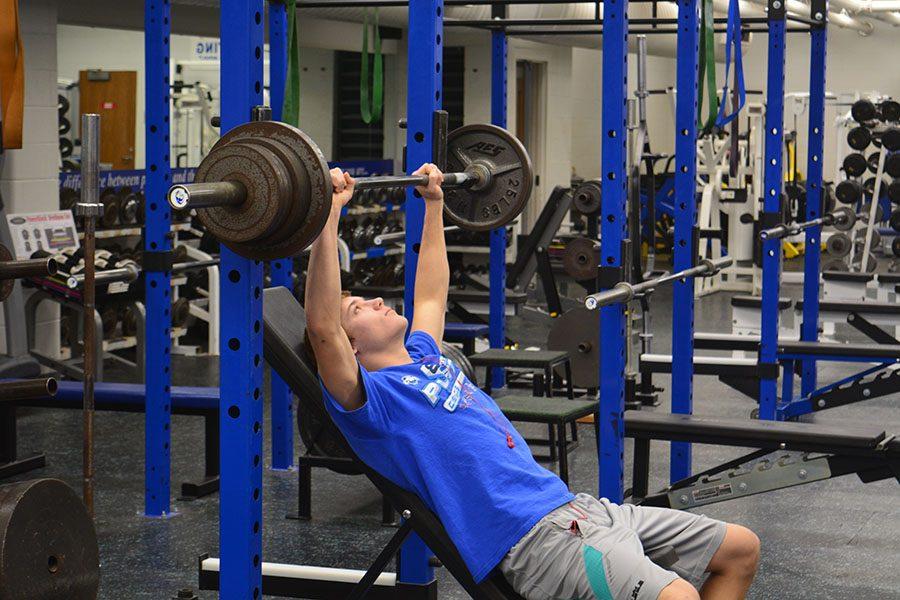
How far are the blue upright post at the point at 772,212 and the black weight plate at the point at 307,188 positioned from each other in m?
3.21

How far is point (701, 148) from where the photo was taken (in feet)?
33.5

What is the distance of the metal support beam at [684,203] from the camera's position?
3.87m

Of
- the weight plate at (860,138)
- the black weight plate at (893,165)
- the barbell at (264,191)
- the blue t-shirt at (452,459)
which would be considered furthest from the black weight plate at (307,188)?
Result: the weight plate at (860,138)

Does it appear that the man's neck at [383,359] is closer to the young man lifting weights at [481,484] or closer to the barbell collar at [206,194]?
the young man lifting weights at [481,484]

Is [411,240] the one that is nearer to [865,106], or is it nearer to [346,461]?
[346,461]

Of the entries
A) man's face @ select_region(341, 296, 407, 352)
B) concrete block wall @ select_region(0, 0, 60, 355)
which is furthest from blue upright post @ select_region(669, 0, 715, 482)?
concrete block wall @ select_region(0, 0, 60, 355)

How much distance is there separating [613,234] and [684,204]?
952 millimetres

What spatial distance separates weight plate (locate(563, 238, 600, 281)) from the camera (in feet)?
21.0

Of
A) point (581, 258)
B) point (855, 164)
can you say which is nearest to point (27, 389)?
point (581, 258)

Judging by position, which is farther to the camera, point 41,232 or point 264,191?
point 41,232

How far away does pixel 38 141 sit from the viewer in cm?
617

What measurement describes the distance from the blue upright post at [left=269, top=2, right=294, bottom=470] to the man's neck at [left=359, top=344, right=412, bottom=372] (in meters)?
1.32

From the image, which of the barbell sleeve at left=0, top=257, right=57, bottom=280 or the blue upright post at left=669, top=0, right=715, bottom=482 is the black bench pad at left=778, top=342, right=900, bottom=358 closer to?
the blue upright post at left=669, top=0, right=715, bottom=482

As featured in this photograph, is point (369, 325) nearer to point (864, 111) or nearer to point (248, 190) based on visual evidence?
point (248, 190)
